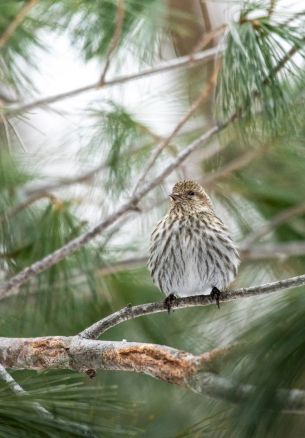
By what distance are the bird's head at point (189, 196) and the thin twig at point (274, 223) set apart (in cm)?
36

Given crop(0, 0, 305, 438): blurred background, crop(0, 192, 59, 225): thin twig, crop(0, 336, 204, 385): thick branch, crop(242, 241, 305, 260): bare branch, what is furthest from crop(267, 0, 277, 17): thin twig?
crop(0, 336, 204, 385): thick branch

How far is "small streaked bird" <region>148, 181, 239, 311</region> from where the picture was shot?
3.35 meters

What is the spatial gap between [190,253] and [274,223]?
0.55 meters

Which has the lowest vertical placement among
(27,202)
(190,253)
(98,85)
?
(190,253)

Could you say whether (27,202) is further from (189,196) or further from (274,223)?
(274,223)

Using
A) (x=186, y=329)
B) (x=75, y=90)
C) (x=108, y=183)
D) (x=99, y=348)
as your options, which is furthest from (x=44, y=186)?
(x=99, y=348)

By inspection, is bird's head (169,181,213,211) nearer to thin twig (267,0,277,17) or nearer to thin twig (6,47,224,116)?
thin twig (6,47,224,116)

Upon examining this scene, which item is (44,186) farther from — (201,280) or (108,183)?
(201,280)

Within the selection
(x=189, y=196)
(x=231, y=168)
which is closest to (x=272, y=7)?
(x=189, y=196)

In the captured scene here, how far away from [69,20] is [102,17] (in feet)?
0.48

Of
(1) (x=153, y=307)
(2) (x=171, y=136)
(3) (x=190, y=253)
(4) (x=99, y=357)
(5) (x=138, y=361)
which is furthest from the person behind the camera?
(3) (x=190, y=253)

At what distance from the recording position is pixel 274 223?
12.3ft

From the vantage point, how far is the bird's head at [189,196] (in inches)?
138

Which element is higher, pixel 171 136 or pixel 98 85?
pixel 98 85
